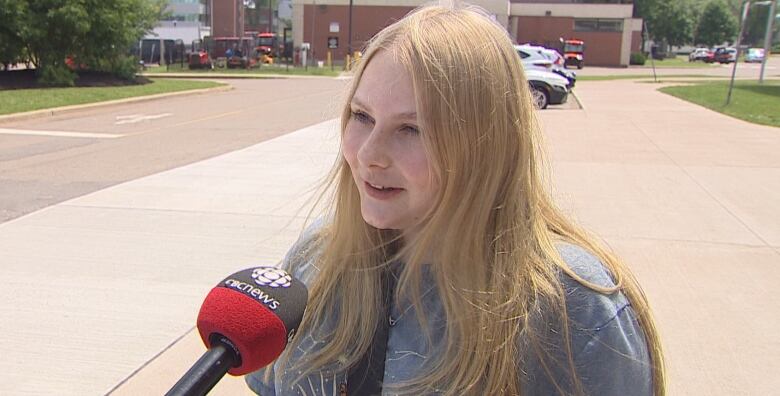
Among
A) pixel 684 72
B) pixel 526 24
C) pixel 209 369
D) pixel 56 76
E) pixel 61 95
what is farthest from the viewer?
pixel 526 24

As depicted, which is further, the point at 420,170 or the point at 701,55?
the point at 701,55

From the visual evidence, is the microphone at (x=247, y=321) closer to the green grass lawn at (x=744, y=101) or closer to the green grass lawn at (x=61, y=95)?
the green grass lawn at (x=744, y=101)

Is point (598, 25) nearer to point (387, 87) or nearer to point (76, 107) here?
point (76, 107)

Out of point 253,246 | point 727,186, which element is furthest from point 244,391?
point 727,186

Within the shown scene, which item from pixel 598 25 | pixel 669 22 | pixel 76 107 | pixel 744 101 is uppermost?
pixel 669 22

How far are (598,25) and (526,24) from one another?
21.0 ft

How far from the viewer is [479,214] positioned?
1.27 metres

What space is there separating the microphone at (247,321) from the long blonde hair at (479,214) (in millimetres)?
232

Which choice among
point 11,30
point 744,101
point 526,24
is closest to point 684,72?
point 526,24

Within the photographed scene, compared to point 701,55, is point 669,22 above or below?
above

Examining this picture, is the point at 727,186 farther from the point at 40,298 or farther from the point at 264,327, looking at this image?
the point at 264,327

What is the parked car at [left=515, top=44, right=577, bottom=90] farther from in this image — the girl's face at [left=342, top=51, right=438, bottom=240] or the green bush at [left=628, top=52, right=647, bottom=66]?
the green bush at [left=628, top=52, right=647, bottom=66]

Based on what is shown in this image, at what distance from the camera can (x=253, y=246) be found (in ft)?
17.9

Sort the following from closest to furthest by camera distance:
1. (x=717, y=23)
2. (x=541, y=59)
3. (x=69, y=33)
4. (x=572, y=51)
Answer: (x=69, y=33) → (x=541, y=59) → (x=572, y=51) → (x=717, y=23)
